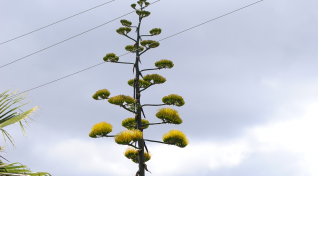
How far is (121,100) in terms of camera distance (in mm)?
9758

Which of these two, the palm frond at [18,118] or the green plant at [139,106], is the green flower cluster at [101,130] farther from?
the palm frond at [18,118]

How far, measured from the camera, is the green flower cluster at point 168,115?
9.80 m

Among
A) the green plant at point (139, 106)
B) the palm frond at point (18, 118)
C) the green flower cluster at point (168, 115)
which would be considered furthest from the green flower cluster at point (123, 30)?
the palm frond at point (18, 118)

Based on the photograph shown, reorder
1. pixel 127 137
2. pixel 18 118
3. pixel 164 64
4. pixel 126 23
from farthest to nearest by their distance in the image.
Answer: pixel 126 23
pixel 164 64
pixel 127 137
pixel 18 118

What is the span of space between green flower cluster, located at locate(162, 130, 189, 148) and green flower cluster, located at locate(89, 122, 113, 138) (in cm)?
190

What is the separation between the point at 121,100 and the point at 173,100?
6.08 feet

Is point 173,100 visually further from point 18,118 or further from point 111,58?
point 18,118

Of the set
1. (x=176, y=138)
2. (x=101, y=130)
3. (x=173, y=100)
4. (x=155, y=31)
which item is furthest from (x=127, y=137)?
(x=155, y=31)

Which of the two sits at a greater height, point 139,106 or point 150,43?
point 150,43
